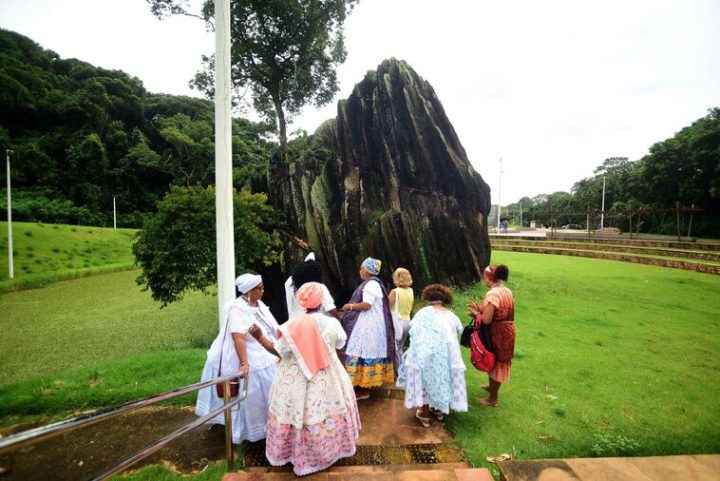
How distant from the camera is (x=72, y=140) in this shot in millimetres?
37344

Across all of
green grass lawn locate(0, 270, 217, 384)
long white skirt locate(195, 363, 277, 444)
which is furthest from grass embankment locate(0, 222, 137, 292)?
long white skirt locate(195, 363, 277, 444)

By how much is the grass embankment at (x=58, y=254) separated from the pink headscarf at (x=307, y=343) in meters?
16.2

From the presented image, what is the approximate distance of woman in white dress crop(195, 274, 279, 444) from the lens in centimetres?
315

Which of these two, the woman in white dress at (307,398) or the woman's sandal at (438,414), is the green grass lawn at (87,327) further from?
the woman's sandal at (438,414)

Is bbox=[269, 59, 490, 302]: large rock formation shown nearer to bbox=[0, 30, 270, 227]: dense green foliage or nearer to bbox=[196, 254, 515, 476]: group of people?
bbox=[196, 254, 515, 476]: group of people

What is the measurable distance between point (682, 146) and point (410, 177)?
97.9ft

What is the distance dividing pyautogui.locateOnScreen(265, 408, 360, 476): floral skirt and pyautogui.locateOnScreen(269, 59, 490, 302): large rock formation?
8.37m

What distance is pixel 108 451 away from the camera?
10.4 feet

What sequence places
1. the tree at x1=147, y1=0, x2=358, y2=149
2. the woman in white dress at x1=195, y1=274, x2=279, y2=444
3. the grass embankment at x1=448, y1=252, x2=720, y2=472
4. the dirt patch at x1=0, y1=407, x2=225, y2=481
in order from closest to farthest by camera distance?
the dirt patch at x1=0, y1=407, x2=225, y2=481, the woman in white dress at x1=195, y1=274, x2=279, y2=444, the grass embankment at x1=448, y1=252, x2=720, y2=472, the tree at x1=147, y1=0, x2=358, y2=149

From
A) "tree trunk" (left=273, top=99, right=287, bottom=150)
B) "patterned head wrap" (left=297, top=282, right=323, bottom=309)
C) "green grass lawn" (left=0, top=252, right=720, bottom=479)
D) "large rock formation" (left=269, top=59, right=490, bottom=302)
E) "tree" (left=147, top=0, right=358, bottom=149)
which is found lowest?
"green grass lawn" (left=0, top=252, right=720, bottom=479)

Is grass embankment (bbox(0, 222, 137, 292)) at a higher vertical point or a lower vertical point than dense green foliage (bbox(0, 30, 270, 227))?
lower

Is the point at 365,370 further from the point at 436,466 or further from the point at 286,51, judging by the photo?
the point at 286,51

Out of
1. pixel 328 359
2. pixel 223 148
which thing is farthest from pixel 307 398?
pixel 223 148

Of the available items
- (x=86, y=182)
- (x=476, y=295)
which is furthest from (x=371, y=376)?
(x=86, y=182)
